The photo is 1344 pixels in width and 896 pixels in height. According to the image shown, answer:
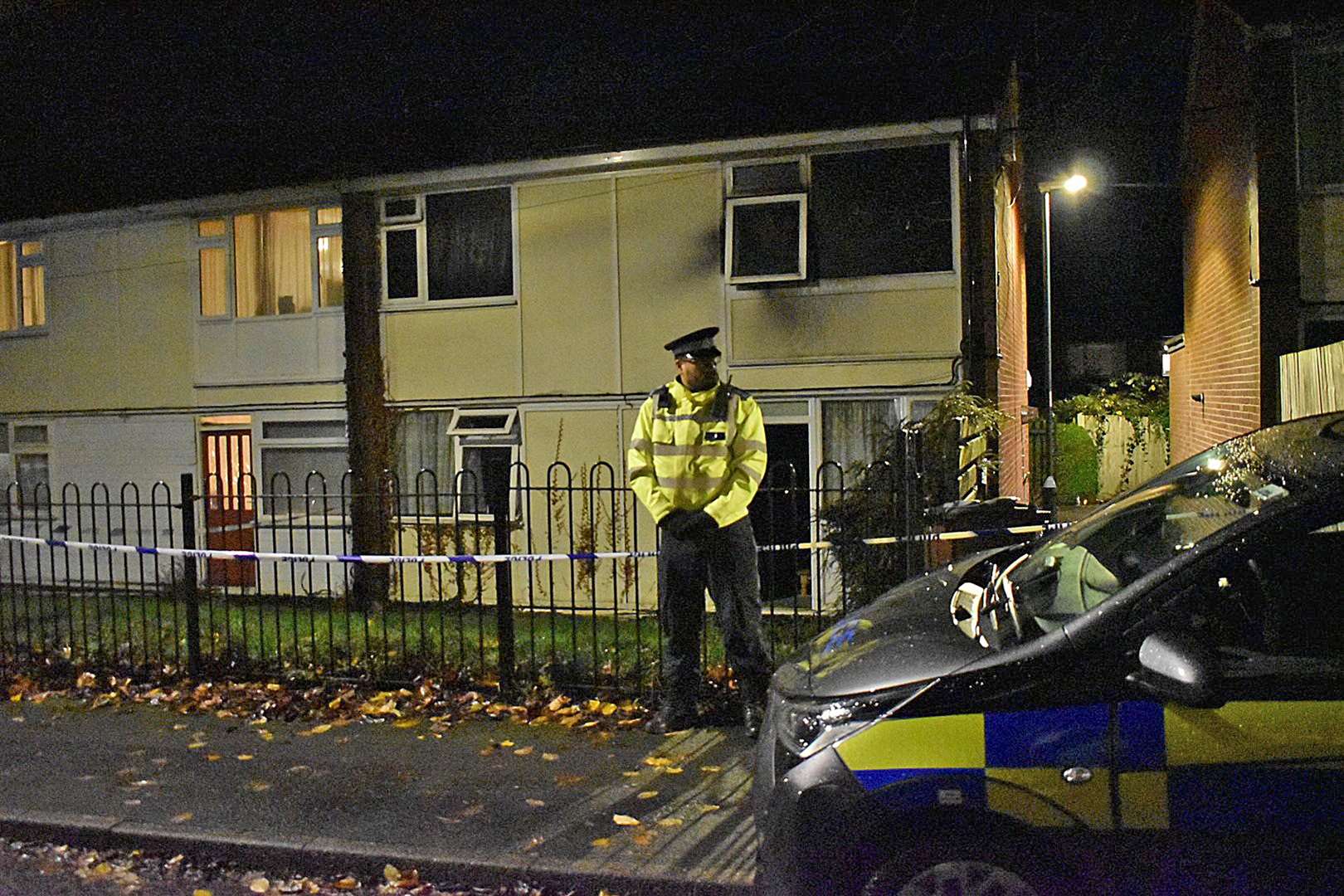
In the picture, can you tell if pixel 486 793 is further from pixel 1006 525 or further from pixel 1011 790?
pixel 1006 525

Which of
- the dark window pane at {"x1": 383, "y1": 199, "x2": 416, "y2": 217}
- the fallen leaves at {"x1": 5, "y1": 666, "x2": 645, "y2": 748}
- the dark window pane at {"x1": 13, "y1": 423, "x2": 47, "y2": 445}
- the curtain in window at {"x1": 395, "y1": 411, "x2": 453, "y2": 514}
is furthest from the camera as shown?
the dark window pane at {"x1": 13, "y1": 423, "x2": 47, "y2": 445}

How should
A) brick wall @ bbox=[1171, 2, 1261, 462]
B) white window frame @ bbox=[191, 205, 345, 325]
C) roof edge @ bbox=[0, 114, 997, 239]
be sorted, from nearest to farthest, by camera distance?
1. brick wall @ bbox=[1171, 2, 1261, 462]
2. roof edge @ bbox=[0, 114, 997, 239]
3. white window frame @ bbox=[191, 205, 345, 325]

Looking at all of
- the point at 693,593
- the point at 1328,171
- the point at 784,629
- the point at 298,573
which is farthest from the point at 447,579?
the point at 1328,171

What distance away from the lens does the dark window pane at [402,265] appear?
1323 centimetres

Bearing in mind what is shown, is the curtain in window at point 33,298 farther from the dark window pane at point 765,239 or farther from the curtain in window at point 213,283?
the dark window pane at point 765,239

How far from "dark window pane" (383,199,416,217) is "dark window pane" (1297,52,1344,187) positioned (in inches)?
350

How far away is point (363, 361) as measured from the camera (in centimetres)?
1352

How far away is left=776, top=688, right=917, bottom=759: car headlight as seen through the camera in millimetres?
3281

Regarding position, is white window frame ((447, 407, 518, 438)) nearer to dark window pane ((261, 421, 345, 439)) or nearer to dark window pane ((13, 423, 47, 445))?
dark window pane ((261, 421, 345, 439))

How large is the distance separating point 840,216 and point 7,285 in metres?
11.4

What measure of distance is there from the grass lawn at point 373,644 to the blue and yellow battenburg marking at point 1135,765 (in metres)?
2.77

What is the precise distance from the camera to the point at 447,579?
12.8 metres

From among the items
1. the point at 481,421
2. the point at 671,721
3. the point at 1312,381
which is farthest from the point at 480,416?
the point at 1312,381

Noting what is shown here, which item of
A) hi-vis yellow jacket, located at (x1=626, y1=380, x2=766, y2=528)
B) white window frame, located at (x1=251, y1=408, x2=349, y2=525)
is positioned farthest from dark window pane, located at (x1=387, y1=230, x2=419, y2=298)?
hi-vis yellow jacket, located at (x1=626, y1=380, x2=766, y2=528)
